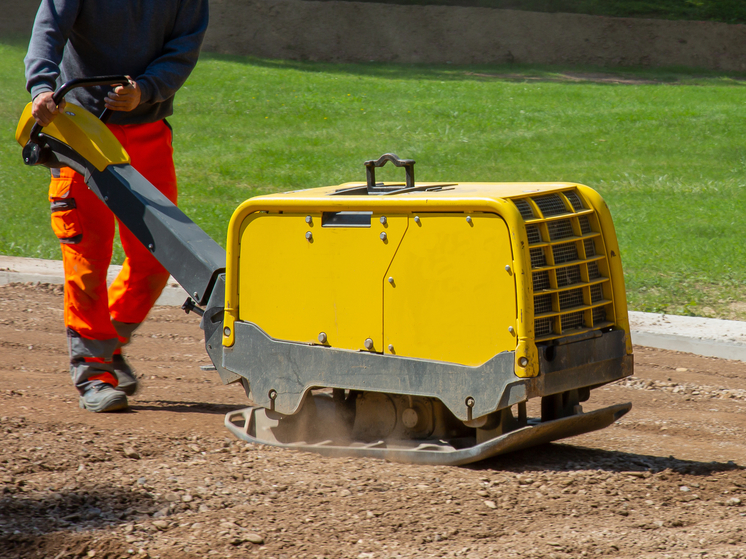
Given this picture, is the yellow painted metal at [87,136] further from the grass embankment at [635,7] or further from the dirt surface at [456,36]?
the grass embankment at [635,7]

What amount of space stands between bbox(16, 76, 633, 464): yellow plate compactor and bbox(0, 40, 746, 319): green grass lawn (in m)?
3.21

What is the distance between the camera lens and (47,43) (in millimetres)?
3547

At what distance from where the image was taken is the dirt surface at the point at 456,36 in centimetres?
2250

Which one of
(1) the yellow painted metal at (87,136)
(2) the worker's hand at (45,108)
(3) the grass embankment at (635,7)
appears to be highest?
(3) the grass embankment at (635,7)

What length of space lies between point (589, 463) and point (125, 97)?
230 cm

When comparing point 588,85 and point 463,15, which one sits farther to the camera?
point 463,15

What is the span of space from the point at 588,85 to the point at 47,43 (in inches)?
633

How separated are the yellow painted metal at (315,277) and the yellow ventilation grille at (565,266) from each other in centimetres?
44

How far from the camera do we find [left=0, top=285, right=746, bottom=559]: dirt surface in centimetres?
243

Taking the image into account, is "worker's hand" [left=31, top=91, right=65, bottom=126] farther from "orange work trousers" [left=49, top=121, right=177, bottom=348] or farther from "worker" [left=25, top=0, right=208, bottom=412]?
"orange work trousers" [left=49, top=121, right=177, bottom=348]

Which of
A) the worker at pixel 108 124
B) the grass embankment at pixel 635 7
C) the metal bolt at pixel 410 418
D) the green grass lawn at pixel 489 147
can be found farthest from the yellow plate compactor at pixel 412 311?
the grass embankment at pixel 635 7

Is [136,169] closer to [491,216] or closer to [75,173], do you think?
[75,173]

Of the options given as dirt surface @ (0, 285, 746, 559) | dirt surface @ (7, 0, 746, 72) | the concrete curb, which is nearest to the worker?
dirt surface @ (0, 285, 746, 559)

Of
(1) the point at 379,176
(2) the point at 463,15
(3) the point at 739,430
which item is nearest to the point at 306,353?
(3) the point at 739,430
